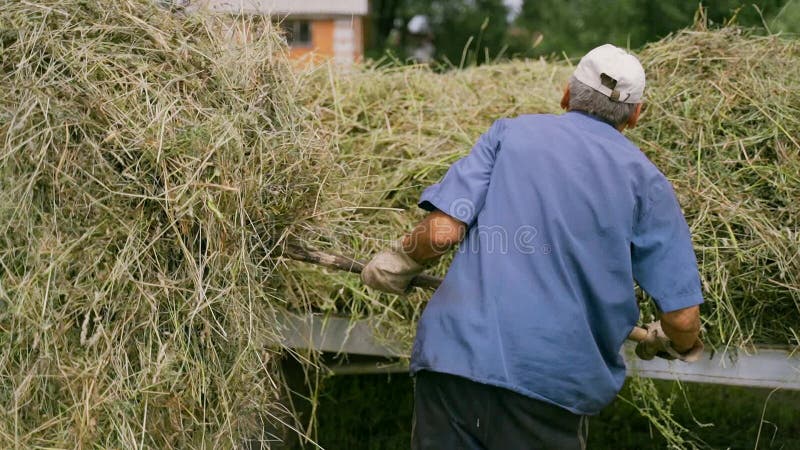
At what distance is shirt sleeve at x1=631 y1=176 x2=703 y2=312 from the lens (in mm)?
2312

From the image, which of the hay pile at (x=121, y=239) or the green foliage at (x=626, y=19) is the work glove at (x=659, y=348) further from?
the green foliage at (x=626, y=19)

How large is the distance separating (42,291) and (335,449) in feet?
6.87

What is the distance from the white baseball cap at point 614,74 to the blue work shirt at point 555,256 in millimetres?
114

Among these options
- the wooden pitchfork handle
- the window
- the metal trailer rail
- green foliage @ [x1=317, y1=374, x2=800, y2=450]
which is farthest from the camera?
the window

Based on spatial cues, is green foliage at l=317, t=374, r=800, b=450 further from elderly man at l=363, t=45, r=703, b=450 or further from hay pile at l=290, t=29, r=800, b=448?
elderly man at l=363, t=45, r=703, b=450

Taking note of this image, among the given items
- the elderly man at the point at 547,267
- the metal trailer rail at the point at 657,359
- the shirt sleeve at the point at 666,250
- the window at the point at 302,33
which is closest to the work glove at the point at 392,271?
the elderly man at the point at 547,267

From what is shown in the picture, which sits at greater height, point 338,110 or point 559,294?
point 559,294

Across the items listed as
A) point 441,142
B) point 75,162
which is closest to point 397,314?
point 441,142

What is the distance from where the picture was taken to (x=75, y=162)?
2242 mm

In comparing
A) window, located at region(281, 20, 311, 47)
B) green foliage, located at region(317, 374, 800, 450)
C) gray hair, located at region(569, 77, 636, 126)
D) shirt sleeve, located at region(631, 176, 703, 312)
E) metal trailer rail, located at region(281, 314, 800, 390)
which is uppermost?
gray hair, located at region(569, 77, 636, 126)

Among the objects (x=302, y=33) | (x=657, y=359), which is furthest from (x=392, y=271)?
(x=302, y=33)

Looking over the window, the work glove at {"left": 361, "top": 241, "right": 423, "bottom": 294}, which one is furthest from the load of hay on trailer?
the window

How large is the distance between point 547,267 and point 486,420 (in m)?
0.44

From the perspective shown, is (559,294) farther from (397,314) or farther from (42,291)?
(42,291)
